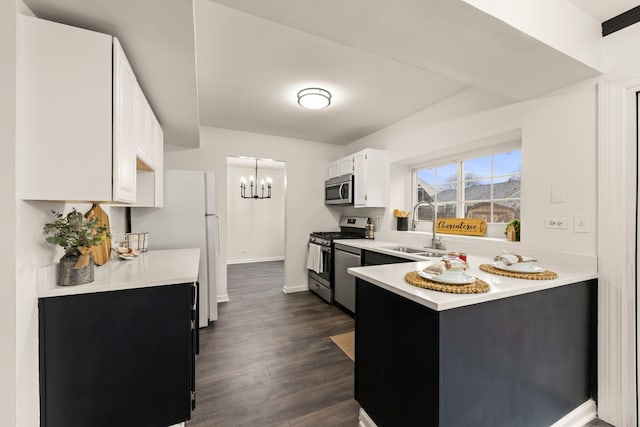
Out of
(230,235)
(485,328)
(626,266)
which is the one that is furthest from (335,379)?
(230,235)

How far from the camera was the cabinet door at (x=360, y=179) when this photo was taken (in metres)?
3.61

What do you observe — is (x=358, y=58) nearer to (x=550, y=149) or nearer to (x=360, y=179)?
(x=550, y=149)

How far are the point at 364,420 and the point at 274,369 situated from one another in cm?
85

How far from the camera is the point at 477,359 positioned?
1202 millimetres

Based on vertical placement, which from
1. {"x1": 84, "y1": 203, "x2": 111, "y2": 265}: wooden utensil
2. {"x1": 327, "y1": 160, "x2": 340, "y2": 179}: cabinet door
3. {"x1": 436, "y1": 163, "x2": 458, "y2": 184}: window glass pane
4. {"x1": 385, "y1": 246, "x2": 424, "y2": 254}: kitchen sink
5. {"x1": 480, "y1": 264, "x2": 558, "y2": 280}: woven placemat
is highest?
{"x1": 327, "y1": 160, "x2": 340, "y2": 179}: cabinet door

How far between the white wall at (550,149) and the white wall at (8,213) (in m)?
2.94

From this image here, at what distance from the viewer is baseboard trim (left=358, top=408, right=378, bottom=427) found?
152cm

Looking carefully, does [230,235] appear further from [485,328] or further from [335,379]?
[485,328]

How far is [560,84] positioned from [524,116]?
0.29 meters

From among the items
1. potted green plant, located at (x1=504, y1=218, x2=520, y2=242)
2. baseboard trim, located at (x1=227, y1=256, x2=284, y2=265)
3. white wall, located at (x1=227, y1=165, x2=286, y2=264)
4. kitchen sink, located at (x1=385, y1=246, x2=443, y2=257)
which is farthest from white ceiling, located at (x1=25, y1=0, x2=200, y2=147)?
baseboard trim, located at (x1=227, y1=256, x2=284, y2=265)

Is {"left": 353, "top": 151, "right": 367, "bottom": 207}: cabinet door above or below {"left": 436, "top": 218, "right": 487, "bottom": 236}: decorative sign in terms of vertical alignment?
above

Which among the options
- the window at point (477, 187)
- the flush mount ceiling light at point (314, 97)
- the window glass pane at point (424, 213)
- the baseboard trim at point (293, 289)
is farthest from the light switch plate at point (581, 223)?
the baseboard trim at point (293, 289)

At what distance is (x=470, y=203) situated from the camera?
2.93 metres

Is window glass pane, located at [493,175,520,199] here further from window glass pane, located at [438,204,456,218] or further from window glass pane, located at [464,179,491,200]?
window glass pane, located at [438,204,456,218]
